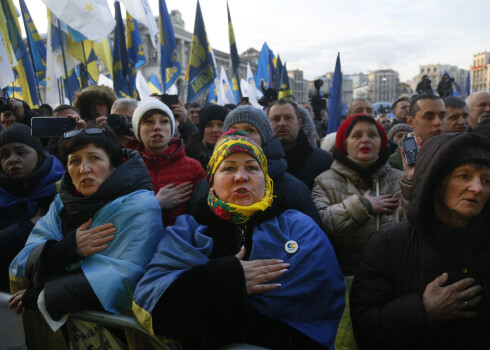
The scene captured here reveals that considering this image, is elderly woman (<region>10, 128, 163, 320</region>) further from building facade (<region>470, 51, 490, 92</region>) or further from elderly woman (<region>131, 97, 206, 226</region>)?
building facade (<region>470, 51, 490, 92</region>)

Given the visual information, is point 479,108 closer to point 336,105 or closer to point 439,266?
point 336,105

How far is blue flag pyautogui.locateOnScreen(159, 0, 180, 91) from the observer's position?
25.9 ft

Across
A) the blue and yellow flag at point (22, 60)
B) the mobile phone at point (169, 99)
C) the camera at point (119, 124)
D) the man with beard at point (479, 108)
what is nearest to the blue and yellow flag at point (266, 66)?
the blue and yellow flag at point (22, 60)

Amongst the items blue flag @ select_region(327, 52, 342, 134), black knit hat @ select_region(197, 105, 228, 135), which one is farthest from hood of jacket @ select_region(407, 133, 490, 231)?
blue flag @ select_region(327, 52, 342, 134)

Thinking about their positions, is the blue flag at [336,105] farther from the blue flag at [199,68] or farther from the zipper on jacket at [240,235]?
the zipper on jacket at [240,235]

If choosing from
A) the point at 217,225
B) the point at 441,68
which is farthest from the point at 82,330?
the point at 441,68

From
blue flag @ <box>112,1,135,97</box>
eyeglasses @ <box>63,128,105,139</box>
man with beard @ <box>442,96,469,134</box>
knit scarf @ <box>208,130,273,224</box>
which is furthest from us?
blue flag @ <box>112,1,135,97</box>

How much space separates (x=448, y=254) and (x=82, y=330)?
203cm

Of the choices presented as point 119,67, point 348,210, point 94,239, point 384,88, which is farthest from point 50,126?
point 384,88

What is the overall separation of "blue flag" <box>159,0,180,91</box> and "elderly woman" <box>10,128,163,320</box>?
5842mm

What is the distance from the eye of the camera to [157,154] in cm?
307

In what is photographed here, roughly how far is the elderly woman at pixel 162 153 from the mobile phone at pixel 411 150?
1.67m

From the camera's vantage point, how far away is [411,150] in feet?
7.31

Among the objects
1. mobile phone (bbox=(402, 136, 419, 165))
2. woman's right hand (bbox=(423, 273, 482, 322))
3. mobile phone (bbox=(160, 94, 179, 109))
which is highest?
mobile phone (bbox=(160, 94, 179, 109))
